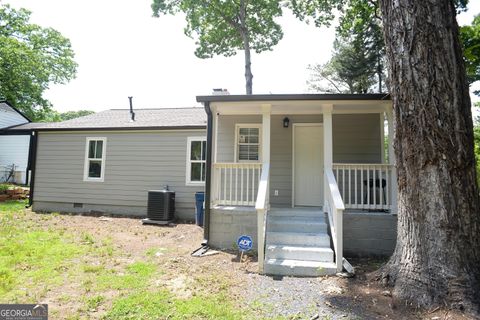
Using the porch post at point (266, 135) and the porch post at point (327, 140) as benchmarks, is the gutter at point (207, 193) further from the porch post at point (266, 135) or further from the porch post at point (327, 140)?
the porch post at point (327, 140)

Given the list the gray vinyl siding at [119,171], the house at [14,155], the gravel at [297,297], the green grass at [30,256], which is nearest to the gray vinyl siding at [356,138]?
the gravel at [297,297]

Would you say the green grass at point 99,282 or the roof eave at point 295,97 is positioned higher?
the roof eave at point 295,97

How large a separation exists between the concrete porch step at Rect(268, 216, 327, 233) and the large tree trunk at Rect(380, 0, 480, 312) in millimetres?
1794

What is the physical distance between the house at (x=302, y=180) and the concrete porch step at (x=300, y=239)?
17 mm

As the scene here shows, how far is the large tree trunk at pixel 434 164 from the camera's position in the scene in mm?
3055

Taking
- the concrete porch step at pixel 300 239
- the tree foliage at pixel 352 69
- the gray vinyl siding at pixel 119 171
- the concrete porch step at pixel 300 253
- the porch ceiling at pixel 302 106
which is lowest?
the concrete porch step at pixel 300 253

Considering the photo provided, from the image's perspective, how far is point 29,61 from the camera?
2291 centimetres

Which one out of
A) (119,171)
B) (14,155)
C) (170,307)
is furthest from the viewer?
(14,155)

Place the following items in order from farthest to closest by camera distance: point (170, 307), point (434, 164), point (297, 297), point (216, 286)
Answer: point (216, 286) < point (297, 297) < point (434, 164) < point (170, 307)

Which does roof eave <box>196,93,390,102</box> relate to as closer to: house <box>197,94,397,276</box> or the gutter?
house <box>197,94,397,276</box>

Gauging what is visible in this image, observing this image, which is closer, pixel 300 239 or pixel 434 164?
pixel 434 164

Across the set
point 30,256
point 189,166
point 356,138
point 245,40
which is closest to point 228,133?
point 189,166

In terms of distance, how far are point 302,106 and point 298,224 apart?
7.83 feet

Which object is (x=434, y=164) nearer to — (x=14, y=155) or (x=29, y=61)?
(x=14, y=155)
